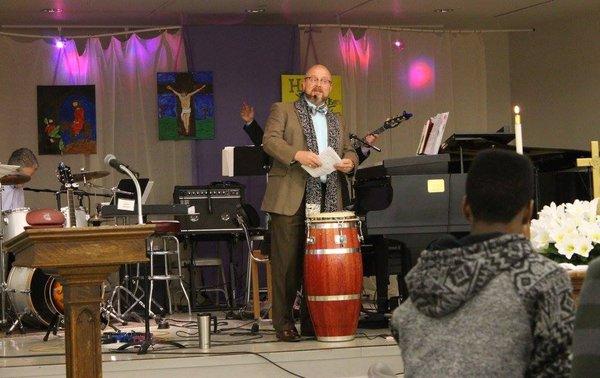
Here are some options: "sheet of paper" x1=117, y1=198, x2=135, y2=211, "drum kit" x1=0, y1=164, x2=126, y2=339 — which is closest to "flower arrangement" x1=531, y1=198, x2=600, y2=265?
"sheet of paper" x1=117, y1=198, x2=135, y2=211

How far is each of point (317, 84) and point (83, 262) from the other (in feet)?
9.50

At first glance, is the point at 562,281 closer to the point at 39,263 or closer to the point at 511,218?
the point at 511,218

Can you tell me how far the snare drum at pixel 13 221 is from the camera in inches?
324

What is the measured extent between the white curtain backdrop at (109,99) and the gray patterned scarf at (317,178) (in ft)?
15.8

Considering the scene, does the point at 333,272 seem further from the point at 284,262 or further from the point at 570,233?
the point at 570,233

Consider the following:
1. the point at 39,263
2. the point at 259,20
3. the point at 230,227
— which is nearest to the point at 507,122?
the point at 259,20

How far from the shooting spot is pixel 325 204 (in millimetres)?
6613

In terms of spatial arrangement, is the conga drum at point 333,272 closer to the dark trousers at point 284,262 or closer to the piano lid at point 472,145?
the dark trousers at point 284,262

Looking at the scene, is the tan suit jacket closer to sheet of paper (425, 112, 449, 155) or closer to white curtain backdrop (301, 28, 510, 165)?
sheet of paper (425, 112, 449, 155)

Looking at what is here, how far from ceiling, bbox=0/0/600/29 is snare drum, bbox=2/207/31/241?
2.62 meters

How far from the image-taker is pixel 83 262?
4031 millimetres

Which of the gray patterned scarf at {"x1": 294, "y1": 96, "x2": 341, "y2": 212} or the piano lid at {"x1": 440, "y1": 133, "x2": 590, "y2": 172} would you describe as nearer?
the gray patterned scarf at {"x1": 294, "y1": 96, "x2": 341, "y2": 212}

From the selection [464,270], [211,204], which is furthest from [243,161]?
[464,270]

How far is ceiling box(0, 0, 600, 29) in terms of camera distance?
10477 millimetres
